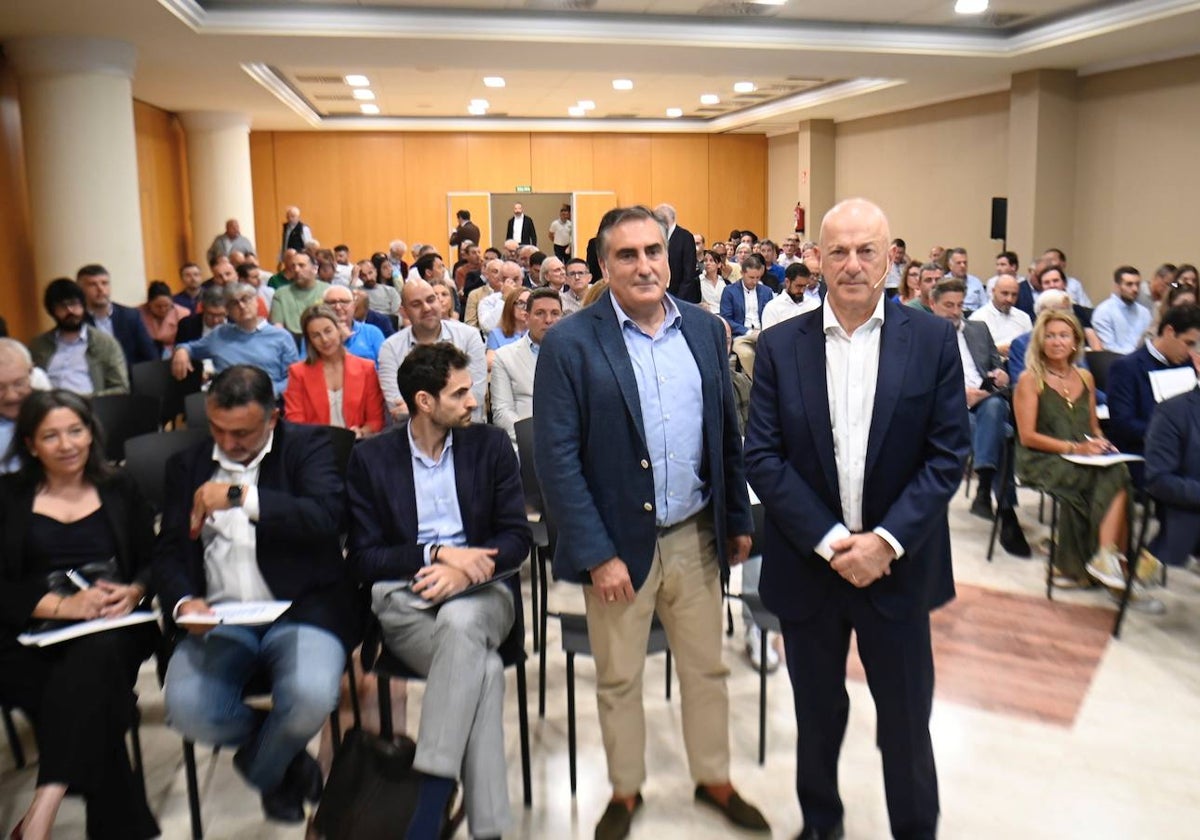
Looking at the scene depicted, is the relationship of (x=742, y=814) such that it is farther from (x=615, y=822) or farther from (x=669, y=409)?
(x=669, y=409)

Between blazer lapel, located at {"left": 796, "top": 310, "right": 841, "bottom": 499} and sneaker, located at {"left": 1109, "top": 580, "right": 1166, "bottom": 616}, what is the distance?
2590mm

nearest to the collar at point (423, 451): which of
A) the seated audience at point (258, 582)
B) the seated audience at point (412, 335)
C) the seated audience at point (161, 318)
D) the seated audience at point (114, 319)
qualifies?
the seated audience at point (258, 582)

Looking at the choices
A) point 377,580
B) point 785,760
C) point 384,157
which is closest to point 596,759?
point 785,760

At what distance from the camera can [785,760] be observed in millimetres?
3021

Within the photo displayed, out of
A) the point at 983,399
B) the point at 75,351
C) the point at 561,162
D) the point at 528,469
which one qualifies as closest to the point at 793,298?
the point at 983,399

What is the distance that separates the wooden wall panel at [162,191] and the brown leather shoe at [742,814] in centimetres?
1102

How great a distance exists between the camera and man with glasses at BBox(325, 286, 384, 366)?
504 centimetres

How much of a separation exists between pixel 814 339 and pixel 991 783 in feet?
5.04

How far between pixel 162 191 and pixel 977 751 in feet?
42.8

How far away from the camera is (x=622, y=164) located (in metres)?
19.0

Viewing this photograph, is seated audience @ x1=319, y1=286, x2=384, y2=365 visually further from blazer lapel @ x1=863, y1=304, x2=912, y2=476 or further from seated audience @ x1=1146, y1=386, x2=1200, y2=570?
seated audience @ x1=1146, y1=386, x2=1200, y2=570

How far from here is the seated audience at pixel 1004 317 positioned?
21.0 ft

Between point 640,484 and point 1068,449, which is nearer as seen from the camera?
point 640,484

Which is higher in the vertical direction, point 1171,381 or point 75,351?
point 75,351
